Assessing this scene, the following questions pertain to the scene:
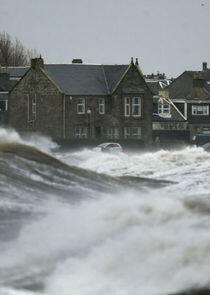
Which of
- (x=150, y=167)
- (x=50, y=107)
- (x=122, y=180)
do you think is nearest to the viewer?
(x=122, y=180)

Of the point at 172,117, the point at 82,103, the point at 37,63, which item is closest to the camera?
the point at 37,63

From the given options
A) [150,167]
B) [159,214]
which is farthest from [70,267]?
[150,167]

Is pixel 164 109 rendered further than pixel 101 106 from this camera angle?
Yes

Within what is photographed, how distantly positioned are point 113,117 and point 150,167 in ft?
114

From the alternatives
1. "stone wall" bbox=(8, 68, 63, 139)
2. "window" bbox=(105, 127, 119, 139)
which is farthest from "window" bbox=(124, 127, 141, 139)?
"stone wall" bbox=(8, 68, 63, 139)

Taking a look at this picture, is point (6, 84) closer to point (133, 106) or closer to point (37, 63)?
point (37, 63)

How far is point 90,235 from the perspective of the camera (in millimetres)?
18047

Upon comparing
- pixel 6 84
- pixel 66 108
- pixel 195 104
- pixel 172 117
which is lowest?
pixel 172 117

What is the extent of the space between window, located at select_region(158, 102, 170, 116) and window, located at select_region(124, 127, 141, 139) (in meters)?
10.4

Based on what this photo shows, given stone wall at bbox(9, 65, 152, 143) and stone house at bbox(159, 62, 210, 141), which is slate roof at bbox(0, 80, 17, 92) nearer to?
stone wall at bbox(9, 65, 152, 143)

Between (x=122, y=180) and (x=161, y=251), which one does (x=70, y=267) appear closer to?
(x=161, y=251)

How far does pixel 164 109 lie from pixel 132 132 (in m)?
11.5

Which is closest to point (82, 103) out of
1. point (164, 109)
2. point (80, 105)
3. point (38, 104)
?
point (80, 105)

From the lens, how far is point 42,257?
1642 centimetres
